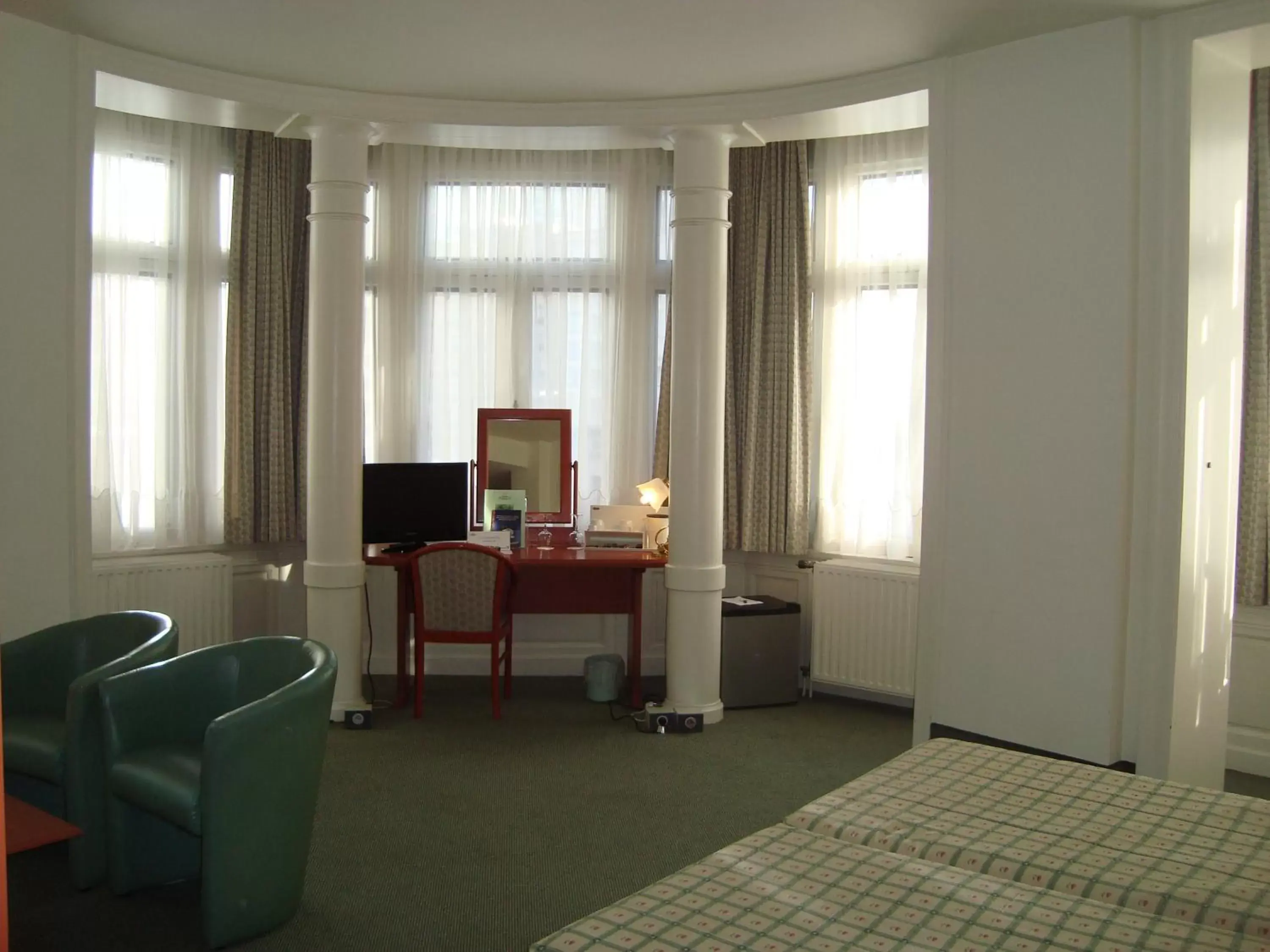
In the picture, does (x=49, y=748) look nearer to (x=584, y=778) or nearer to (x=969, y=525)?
(x=584, y=778)

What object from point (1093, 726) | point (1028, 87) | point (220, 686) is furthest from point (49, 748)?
point (1028, 87)

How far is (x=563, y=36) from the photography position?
394cm

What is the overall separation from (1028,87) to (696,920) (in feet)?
10.4

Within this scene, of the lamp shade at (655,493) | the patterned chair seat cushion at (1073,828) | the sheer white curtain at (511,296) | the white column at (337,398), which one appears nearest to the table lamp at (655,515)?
the lamp shade at (655,493)

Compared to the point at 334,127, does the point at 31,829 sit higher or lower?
lower

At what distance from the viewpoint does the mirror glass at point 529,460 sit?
5.67 m

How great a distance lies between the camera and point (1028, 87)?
384 centimetres

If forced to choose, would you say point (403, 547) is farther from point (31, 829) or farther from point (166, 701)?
point (31, 829)

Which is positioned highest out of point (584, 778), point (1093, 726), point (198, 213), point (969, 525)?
point (198, 213)

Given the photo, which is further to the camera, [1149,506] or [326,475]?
[326,475]

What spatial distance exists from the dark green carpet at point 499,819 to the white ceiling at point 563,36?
2777 mm

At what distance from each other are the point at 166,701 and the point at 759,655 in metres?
2.85

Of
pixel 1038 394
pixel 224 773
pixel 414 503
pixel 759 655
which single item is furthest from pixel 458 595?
pixel 1038 394

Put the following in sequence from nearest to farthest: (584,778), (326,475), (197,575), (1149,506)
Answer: (1149,506)
(584,778)
(326,475)
(197,575)
